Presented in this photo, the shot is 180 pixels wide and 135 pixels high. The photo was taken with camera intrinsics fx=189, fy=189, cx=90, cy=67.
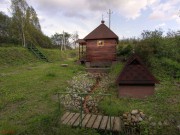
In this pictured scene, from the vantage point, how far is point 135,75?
9.20m

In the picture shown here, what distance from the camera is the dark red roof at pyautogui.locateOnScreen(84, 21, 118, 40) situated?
18.2m

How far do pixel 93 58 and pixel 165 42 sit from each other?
6840mm

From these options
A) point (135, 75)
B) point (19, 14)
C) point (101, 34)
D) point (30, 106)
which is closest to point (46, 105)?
point (30, 106)

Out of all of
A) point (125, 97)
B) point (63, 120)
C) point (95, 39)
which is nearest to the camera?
point (63, 120)

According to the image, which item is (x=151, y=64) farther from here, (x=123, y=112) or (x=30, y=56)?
(x=30, y=56)

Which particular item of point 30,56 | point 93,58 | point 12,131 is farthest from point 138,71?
point 30,56

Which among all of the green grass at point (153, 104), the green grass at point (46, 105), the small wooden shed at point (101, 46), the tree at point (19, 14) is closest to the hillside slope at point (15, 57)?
the tree at point (19, 14)

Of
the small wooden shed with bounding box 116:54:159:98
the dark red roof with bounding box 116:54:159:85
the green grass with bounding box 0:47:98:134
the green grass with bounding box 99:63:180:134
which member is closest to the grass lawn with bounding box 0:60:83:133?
the green grass with bounding box 0:47:98:134

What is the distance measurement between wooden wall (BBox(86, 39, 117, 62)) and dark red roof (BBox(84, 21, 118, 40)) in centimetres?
41

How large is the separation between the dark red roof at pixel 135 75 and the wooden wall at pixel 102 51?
29.6ft

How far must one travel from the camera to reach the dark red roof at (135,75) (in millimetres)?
9047

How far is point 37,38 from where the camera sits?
35.9 meters

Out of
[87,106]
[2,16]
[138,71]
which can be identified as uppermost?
[2,16]

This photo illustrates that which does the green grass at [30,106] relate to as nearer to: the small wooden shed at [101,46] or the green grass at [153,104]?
the green grass at [153,104]
